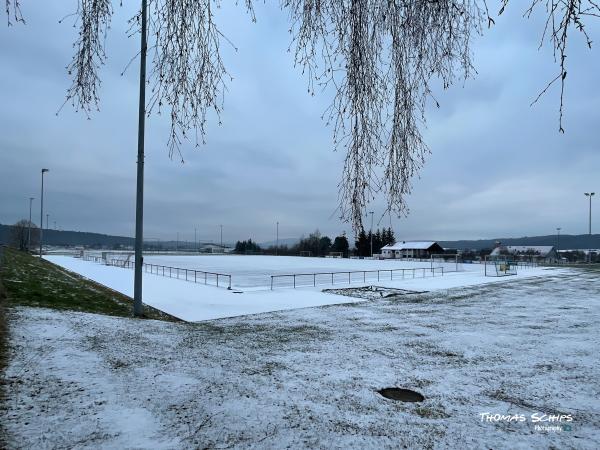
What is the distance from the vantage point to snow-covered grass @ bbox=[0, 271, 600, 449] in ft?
15.7

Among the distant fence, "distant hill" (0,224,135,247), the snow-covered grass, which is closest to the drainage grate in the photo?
the snow-covered grass

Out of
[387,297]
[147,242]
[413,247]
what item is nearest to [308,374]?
[387,297]

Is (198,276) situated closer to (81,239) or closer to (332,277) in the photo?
(332,277)

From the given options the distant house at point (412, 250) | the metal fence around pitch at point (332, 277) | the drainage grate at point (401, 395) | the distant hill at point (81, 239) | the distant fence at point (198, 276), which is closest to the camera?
the drainage grate at point (401, 395)

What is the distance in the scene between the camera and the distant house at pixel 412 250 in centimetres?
10100

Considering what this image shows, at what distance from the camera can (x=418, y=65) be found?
9.80 feet

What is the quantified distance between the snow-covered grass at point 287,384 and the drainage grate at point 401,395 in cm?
15

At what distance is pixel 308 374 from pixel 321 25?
5.86 m

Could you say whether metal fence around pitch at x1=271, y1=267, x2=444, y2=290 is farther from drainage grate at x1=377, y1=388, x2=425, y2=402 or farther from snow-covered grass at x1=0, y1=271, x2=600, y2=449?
drainage grate at x1=377, y1=388, x2=425, y2=402

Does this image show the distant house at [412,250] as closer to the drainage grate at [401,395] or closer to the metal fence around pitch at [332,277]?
the metal fence around pitch at [332,277]

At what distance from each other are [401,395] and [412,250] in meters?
99.2

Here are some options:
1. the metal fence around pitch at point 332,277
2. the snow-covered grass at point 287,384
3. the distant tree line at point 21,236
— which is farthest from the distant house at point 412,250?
the snow-covered grass at point 287,384

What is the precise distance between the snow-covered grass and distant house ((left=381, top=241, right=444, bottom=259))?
295 ft

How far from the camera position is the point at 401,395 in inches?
257
